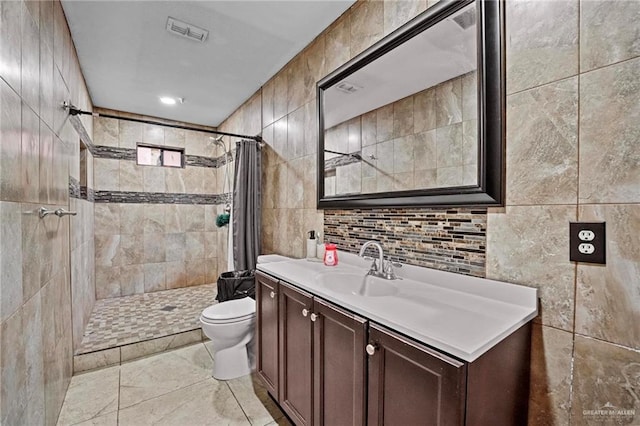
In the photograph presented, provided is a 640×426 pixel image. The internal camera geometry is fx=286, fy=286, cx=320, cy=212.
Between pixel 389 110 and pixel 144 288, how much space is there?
386 centimetres

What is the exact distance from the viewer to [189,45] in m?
2.29

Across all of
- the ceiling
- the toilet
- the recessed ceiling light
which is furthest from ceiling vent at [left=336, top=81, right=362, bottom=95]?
the recessed ceiling light

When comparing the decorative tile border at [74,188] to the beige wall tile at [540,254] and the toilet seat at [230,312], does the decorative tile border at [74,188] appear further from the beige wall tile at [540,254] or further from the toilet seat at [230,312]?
the beige wall tile at [540,254]

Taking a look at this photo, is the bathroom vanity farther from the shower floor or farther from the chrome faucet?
the shower floor

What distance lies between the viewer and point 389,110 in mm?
1604

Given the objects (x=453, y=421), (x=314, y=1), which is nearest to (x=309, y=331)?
(x=453, y=421)

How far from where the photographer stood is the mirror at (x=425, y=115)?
115cm

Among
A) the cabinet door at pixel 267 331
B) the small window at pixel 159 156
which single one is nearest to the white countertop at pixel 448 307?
the cabinet door at pixel 267 331

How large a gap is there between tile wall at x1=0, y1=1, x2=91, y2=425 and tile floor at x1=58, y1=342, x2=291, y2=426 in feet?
0.48

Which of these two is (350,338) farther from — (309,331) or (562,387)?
(562,387)

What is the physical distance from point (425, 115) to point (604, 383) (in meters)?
1.20

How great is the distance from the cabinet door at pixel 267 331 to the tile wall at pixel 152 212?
8.57 feet

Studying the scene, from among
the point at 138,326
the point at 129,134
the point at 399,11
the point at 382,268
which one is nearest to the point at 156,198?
the point at 129,134

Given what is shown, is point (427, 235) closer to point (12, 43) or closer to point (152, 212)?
point (12, 43)
